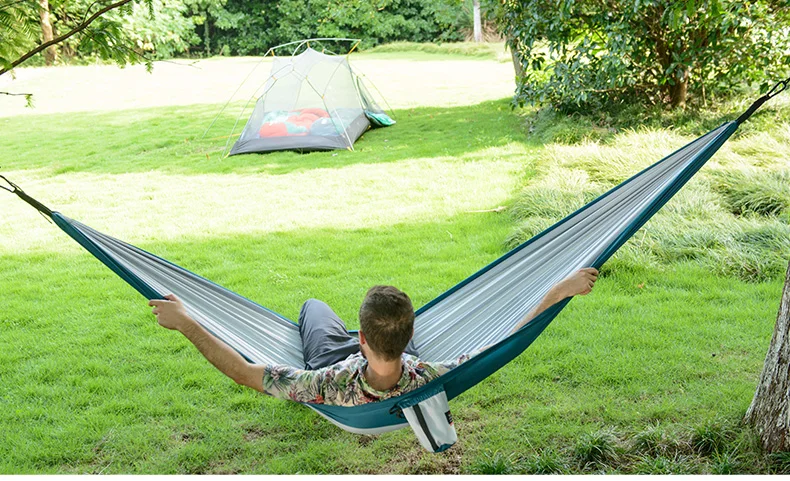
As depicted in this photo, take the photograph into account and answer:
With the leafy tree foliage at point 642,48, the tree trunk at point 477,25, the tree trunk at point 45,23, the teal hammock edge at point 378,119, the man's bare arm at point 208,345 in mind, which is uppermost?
the tree trunk at point 477,25

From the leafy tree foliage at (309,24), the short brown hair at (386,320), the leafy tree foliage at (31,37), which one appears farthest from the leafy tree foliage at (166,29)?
the short brown hair at (386,320)

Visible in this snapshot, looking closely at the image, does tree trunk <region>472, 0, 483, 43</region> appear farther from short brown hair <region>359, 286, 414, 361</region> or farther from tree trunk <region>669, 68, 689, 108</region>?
short brown hair <region>359, 286, 414, 361</region>

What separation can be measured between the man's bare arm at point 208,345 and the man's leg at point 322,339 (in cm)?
33

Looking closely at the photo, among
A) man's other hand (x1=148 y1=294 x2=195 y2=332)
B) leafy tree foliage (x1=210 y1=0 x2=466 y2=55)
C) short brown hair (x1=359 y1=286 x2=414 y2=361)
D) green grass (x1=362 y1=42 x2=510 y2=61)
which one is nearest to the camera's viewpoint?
short brown hair (x1=359 y1=286 x2=414 y2=361)

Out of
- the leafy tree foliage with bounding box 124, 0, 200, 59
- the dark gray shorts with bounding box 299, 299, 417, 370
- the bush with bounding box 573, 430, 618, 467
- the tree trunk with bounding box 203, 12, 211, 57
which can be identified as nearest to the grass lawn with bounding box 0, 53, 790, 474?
the bush with bounding box 573, 430, 618, 467

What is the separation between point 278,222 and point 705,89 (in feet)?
14.1

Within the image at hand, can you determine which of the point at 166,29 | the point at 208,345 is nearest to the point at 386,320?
the point at 208,345

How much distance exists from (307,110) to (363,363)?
5346 mm

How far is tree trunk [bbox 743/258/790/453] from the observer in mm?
1723

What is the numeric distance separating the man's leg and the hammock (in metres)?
0.04

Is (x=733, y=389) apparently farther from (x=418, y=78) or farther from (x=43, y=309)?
(x=418, y=78)

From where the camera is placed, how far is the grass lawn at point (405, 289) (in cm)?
203

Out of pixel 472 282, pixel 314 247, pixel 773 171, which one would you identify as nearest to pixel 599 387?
pixel 472 282

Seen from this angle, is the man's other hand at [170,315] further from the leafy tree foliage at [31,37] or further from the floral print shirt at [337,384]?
the leafy tree foliage at [31,37]
